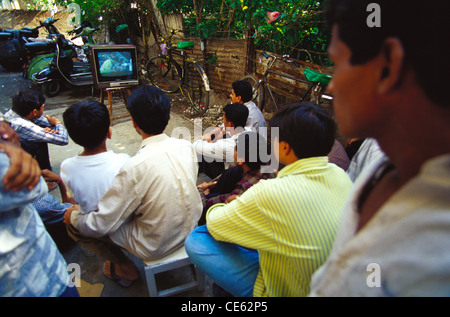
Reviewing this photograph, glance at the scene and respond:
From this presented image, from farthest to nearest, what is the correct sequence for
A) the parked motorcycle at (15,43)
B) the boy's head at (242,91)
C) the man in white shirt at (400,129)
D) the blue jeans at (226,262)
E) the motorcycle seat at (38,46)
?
1. the parked motorcycle at (15,43)
2. the motorcycle seat at (38,46)
3. the boy's head at (242,91)
4. the blue jeans at (226,262)
5. the man in white shirt at (400,129)

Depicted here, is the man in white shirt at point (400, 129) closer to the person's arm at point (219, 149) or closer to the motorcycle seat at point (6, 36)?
the person's arm at point (219, 149)

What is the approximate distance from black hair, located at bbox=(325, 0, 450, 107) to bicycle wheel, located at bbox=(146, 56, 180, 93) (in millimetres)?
5767

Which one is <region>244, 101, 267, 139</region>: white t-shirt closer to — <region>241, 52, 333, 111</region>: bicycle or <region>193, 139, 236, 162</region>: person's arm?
<region>193, 139, 236, 162</region>: person's arm

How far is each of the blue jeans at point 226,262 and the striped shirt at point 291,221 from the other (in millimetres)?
138

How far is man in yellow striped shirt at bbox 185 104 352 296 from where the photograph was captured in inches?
42.7

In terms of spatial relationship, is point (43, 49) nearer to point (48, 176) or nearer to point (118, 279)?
point (48, 176)

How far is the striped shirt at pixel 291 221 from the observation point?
1.08 metres

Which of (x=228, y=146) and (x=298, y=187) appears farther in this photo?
(x=228, y=146)

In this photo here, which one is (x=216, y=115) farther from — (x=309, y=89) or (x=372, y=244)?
(x=372, y=244)

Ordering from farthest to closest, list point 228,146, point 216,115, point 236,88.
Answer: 1. point 216,115
2. point 236,88
3. point 228,146

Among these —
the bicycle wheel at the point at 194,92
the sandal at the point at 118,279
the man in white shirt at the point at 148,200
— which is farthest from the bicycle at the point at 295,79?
the sandal at the point at 118,279

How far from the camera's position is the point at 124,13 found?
8.09 meters

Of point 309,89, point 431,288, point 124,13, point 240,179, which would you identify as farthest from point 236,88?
point 124,13

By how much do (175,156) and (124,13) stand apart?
8.61m
